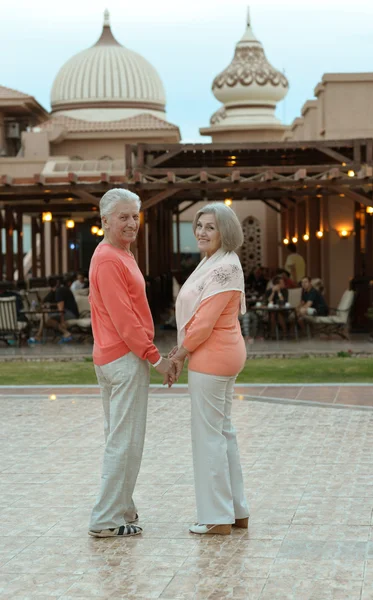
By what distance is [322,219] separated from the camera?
25.8 metres

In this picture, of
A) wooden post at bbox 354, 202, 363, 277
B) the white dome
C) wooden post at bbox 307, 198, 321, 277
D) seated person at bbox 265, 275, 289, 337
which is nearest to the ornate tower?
the white dome

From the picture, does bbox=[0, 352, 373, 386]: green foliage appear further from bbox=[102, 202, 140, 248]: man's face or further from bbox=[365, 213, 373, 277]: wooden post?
bbox=[102, 202, 140, 248]: man's face

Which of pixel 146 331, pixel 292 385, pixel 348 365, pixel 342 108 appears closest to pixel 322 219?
pixel 342 108

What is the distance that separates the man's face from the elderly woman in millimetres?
347

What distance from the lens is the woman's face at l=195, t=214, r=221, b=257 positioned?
6.00 meters

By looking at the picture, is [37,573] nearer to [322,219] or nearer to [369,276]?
[369,276]

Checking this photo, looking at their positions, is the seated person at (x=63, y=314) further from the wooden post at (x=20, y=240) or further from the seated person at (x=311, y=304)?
the wooden post at (x=20, y=240)

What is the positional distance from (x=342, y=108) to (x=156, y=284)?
6.16 metres

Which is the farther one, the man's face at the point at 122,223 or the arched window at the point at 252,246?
the arched window at the point at 252,246

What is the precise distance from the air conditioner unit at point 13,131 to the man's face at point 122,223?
122 ft

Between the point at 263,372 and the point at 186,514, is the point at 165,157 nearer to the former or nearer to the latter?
the point at 263,372

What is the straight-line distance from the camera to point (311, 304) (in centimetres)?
1994

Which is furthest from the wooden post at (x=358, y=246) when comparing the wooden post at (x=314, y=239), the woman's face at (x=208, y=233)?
the woman's face at (x=208, y=233)

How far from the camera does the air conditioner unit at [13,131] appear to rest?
4241 centimetres
